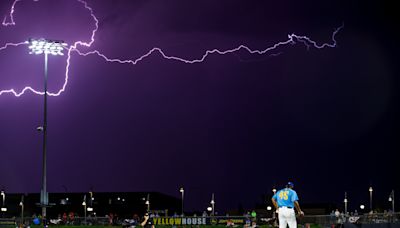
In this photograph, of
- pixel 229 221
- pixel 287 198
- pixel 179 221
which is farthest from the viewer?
pixel 179 221

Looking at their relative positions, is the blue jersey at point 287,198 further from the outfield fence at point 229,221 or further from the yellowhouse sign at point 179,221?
the yellowhouse sign at point 179,221

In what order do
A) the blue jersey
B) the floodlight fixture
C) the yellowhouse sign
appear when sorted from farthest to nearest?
the yellowhouse sign → the floodlight fixture → the blue jersey

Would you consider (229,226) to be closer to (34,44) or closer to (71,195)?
(34,44)

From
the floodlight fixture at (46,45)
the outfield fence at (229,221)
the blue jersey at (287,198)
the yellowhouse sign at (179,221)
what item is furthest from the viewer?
the yellowhouse sign at (179,221)

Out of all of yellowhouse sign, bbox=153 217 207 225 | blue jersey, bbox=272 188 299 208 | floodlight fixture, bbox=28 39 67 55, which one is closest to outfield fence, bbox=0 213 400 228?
yellowhouse sign, bbox=153 217 207 225

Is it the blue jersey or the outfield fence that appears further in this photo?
the outfield fence

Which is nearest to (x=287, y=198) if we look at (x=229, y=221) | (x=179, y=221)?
(x=229, y=221)

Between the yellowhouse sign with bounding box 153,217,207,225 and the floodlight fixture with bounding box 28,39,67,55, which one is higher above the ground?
the floodlight fixture with bounding box 28,39,67,55

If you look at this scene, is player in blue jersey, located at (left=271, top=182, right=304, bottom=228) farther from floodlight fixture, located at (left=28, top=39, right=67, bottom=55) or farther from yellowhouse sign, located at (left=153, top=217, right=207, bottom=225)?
yellowhouse sign, located at (left=153, top=217, right=207, bottom=225)

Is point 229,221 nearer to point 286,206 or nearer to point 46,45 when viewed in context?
point 46,45

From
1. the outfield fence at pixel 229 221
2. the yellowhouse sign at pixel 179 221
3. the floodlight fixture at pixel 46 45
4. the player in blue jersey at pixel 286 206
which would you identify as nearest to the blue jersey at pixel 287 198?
the player in blue jersey at pixel 286 206

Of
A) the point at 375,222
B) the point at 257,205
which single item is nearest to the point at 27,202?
the point at 257,205
